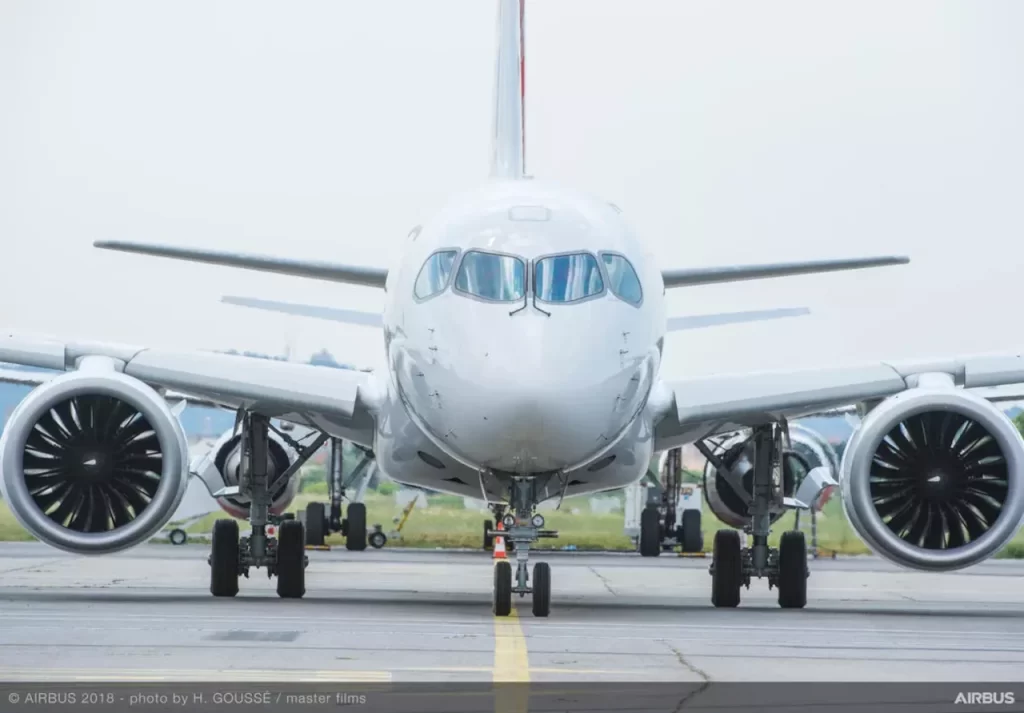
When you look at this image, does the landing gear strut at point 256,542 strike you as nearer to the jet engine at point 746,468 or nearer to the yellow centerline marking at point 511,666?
the yellow centerline marking at point 511,666

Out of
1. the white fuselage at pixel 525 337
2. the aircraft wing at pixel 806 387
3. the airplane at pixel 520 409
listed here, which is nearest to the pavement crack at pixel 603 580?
the airplane at pixel 520 409

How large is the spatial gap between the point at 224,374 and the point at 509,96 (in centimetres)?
521

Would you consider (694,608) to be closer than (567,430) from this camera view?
No

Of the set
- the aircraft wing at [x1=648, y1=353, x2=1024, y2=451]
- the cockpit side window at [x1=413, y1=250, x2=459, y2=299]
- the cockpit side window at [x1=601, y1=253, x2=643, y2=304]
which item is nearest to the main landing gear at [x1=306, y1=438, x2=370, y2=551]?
the aircraft wing at [x1=648, y1=353, x2=1024, y2=451]

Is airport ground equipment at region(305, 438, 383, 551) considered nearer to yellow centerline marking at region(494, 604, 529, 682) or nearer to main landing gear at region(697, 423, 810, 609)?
main landing gear at region(697, 423, 810, 609)

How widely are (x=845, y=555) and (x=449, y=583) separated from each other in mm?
18318

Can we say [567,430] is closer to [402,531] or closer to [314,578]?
[314,578]

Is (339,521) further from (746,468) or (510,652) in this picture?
(510,652)

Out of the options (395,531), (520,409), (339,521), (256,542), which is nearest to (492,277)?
(520,409)

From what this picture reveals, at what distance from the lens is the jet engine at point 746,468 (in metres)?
20.6

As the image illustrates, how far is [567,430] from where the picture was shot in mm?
13070

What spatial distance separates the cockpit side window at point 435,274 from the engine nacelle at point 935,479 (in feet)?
13.6

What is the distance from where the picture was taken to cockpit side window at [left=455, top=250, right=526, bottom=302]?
13484 mm
